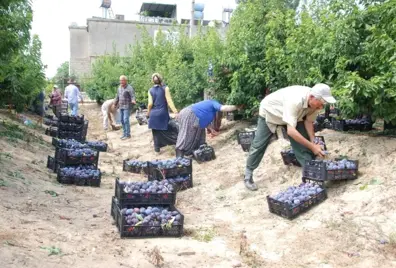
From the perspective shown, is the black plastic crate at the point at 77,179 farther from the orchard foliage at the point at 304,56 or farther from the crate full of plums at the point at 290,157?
the orchard foliage at the point at 304,56

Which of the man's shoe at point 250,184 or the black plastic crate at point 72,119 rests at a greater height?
the man's shoe at point 250,184

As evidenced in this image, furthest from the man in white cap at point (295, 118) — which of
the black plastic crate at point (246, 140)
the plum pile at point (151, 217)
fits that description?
the black plastic crate at point (246, 140)

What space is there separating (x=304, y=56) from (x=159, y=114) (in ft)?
13.0

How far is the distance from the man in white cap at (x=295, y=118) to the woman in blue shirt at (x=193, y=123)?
2.52m

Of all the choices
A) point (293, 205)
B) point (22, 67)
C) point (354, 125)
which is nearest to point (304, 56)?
point (354, 125)

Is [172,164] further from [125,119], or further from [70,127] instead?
[125,119]

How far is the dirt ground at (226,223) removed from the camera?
15.1ft

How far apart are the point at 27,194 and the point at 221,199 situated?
287 cm

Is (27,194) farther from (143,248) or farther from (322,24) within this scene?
(322,24)

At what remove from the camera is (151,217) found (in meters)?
5.37

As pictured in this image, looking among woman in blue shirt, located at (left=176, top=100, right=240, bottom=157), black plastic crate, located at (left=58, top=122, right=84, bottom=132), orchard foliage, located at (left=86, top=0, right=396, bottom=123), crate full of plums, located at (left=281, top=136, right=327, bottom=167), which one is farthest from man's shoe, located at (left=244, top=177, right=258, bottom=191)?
black plastic crate, located at (left=58, top=122, right=84, bottom=132)

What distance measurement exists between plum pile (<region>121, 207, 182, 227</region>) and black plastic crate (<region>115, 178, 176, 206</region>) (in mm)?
182

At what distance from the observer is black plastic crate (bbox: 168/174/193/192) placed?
7832mm

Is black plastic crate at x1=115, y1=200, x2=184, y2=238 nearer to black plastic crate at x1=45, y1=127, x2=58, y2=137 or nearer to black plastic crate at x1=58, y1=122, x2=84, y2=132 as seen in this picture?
black plastic crate at x1=58, y1=122, x2=84, y2=132
